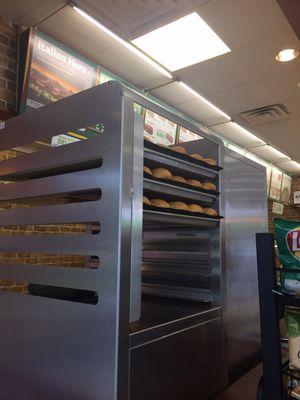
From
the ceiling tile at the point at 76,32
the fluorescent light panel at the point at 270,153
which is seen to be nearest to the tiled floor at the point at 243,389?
the ceiling tile at the point at 76,32

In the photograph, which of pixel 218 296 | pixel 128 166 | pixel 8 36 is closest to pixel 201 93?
pixel 8 36

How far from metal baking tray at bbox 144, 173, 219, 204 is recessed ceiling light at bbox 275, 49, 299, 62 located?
2.10m

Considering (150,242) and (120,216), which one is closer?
(120,216)

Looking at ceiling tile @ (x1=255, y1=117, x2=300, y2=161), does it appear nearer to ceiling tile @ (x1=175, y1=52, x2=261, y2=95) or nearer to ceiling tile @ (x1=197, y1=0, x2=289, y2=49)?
ceiling tile @ (x1=175, y1=52, x2=261, y2=95)

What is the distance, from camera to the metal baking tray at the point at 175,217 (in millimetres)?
1252

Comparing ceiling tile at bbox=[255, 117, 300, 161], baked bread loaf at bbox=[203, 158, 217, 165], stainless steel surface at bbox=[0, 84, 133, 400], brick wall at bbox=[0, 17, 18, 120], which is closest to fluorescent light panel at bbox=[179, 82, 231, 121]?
ceiling tile at bbox=[255, 117, 300, 161]

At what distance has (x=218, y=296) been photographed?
62.7 inches

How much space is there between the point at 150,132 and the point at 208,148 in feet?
6.51

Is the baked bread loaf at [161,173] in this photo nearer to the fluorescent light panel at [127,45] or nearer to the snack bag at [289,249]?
the snack bag at [289,249]

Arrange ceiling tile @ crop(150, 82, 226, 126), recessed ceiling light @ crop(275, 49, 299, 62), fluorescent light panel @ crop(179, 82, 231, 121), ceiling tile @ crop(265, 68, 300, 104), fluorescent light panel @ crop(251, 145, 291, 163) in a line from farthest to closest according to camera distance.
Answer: fluorescent light panel @ crop(251, 145, 291, 163)
ceiling tile @ crop(150, 82, 226, 126)
fluorescent light panel @ crop(179, 82, 231, 121)
ceiling tile @ crop(265, 68, 300, 104)
recessed ceiling light @ crop(275, 49, 299, 62)

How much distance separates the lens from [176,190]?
140 cm

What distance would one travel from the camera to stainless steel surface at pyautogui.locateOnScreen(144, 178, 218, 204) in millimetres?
1274

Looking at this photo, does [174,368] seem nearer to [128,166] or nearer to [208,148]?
[128,166]

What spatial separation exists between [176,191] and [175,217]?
0.11 m
